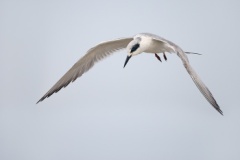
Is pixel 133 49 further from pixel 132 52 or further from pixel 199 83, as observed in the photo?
→ pixel 199 83

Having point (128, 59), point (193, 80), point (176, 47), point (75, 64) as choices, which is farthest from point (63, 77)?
point (193, 80)

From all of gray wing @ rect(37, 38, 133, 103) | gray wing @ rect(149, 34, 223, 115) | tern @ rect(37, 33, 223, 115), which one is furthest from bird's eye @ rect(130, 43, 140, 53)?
gray wing @ rect(37, 38, 133, 103)

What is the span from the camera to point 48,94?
10930 millimetres

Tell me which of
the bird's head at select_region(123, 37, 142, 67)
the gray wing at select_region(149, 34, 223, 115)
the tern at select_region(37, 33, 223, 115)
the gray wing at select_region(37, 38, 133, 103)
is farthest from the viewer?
the gray wing at select_region(37, 38, 133, 103)

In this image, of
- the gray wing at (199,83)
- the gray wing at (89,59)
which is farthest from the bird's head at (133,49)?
the gray wing at (89,59)

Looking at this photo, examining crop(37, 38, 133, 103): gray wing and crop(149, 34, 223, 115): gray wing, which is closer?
crop(149, 34, 223, 115): gray wing

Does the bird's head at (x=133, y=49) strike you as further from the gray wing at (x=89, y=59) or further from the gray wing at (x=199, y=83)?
the gray wing at (x=89, y=59)

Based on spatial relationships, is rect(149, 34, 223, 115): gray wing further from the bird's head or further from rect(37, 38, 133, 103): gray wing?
rect(37, 38, 133, 103): gray wing

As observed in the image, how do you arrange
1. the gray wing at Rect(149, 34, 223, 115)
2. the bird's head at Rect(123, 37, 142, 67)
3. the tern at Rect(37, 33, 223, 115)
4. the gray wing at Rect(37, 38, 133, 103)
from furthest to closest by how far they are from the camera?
the gray wing at Rect(37, 38, 133, 103) < the bird's head at Rect(123, 37, 142, 67) < the tern at Rect(37, 33, 223, 115) < the gray wing at Rect(149, 34, 223, 115)

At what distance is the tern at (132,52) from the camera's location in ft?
26.8

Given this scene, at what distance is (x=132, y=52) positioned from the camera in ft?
31.5

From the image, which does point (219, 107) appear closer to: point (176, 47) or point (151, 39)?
point (176, 47)

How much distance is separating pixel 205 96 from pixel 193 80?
1.25 ft

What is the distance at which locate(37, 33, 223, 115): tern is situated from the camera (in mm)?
8168
